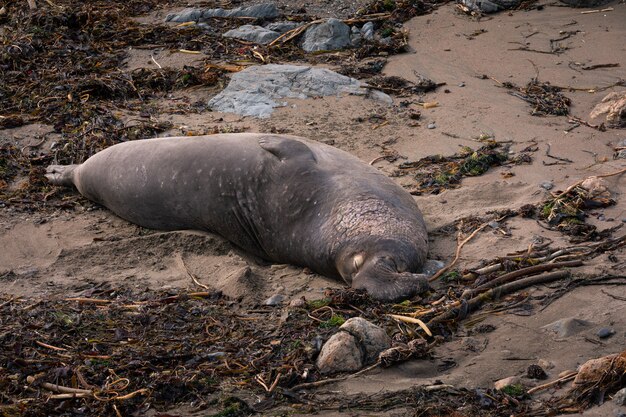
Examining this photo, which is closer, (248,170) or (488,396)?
(488,396)

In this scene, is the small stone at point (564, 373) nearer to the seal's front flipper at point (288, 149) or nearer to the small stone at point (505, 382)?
the small stone at point (505, 382)

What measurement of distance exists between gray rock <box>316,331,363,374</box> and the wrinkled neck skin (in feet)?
3.01

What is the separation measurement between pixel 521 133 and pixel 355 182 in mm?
2168

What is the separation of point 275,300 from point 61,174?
2965 millimetres

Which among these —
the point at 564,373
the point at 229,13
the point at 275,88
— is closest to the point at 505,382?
the point at 564,373

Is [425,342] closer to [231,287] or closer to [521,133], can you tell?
[231,287]

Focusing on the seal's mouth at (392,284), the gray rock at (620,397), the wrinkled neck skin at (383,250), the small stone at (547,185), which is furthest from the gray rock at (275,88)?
the gray rock at (620,397)

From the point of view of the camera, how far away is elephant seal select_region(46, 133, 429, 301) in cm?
603

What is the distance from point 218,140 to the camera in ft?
23.1

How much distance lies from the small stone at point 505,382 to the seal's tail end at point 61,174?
4.71 m

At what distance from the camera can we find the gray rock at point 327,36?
10.4 metres

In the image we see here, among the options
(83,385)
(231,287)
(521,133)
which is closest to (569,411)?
(83,385)

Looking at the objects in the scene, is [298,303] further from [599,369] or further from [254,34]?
[254,34]

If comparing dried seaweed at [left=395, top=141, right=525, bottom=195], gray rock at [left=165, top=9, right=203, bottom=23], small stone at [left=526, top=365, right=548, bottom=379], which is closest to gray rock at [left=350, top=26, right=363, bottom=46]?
gray rock at [left=165, top=9, right=203, bottom=23]
